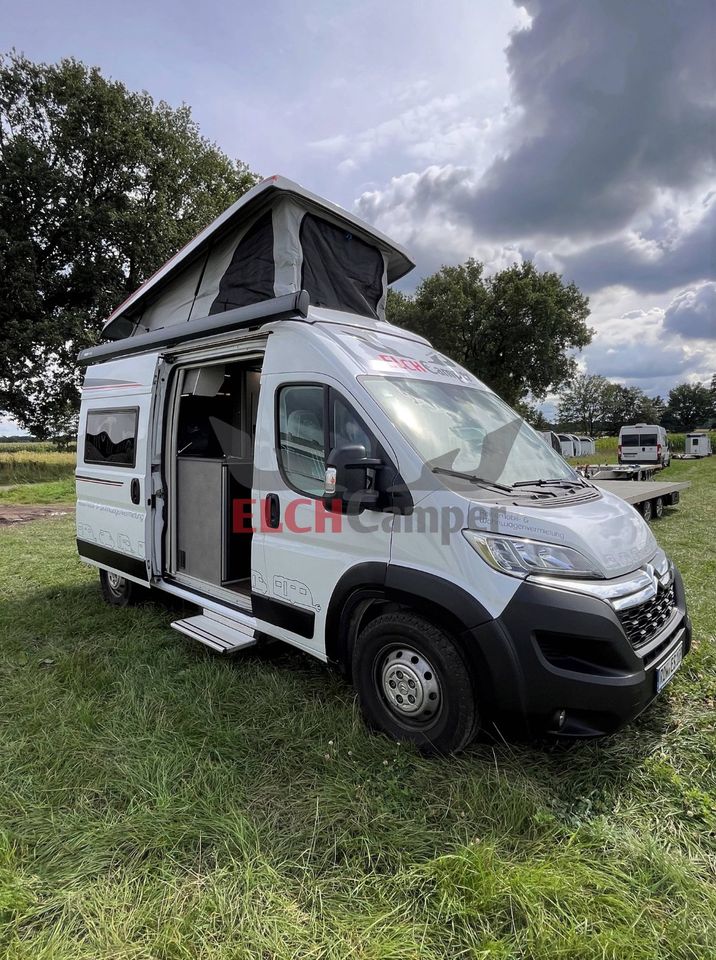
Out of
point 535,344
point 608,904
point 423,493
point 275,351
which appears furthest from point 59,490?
point 535,344

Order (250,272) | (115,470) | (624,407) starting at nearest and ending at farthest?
(250,272) → (115,470) → (624,407)

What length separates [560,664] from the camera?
247 centimetres

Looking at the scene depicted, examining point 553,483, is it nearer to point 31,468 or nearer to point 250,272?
point 250,272

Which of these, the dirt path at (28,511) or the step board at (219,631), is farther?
the dirt path at (28,511)

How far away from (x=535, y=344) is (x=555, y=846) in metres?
25.9

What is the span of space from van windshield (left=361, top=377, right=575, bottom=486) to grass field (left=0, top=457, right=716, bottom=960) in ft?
5.09

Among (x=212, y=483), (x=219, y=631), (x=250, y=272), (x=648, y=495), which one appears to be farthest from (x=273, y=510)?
(x=648, y=495)

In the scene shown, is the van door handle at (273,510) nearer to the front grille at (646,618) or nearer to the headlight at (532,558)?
the headlight at (532,558)

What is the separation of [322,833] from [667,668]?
1.88 meters

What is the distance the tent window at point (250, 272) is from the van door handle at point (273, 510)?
1807 millimetres

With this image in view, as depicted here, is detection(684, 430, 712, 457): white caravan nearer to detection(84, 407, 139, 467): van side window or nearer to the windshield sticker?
the windshield sticker

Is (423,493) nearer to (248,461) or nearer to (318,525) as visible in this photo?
(318,525)

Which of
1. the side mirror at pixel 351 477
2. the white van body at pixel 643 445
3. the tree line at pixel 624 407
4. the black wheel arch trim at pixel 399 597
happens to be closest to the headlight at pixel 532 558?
the black wheel arch trim at pixel 399 597

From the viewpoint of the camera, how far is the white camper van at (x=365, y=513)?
2500 millimetres
